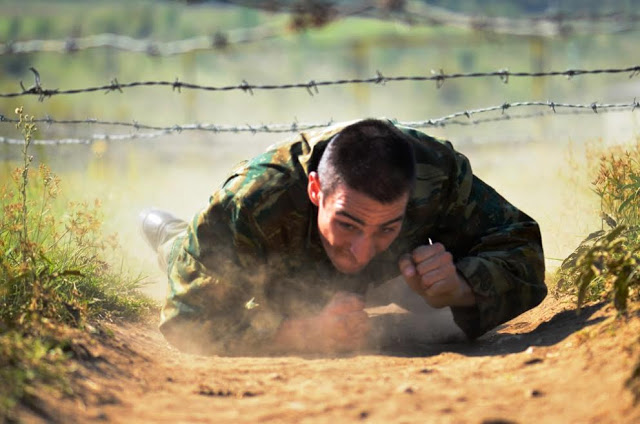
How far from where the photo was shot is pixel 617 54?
5025 centimetres

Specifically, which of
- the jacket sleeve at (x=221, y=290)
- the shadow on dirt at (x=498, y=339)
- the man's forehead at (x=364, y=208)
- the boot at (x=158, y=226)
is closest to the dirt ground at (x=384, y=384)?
the shadow on dirt at (x=498, y=339)

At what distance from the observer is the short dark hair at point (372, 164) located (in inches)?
144

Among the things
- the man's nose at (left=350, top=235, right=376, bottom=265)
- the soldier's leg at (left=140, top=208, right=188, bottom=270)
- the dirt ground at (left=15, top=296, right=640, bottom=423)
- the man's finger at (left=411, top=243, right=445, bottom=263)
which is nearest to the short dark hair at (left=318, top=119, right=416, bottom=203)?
the man's nose at (left=350, top=235, right=376, bottom=265)

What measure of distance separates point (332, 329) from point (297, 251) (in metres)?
0.41

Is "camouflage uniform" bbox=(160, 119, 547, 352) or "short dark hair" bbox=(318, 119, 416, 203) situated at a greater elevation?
"short dark hair" bbox=(318, 119, 416, 203)

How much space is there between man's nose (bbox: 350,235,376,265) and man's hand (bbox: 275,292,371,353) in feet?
1.01

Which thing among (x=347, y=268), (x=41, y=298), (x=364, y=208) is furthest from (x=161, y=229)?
(x=364, y=208)

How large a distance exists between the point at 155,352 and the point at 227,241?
0.63m

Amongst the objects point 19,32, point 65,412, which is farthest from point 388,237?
point 19,32

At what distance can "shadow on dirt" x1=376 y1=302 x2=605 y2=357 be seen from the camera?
3938 mm

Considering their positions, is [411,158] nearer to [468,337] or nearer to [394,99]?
[468,337]

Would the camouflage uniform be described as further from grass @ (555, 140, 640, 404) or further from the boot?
the boot

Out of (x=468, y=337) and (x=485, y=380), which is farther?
(x=468, y=337)

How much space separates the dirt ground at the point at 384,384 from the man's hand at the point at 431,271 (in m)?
0.28
